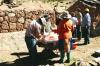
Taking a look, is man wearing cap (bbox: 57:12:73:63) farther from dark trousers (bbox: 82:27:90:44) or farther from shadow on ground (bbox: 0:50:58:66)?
dark trousers (bbox: 82:27:90:44)

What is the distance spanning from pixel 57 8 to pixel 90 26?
132 inches

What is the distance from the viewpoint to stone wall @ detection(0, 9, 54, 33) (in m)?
17.2

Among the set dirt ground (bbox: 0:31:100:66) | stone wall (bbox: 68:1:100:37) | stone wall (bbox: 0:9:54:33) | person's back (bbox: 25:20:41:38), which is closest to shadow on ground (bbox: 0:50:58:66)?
dirt ground (bbox: 0:31:100:66)

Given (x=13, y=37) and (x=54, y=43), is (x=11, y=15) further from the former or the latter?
(x=54, y=43)

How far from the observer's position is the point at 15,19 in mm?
17391

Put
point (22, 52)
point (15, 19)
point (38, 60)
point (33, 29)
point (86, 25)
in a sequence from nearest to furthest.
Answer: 1. point (33, 29)
2. point (38, 60)
3. point (22, 52)
4. point (86, 25)
5. point (15, 19)

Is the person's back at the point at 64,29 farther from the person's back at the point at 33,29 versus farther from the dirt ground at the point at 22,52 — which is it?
the dirt ground at the point at 22,52

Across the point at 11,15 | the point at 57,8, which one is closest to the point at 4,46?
the point at 11,15

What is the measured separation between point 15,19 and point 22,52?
316 cm

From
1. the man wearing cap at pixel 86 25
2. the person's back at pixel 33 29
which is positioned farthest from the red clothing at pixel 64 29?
the man wearing cap at pixel 86 25

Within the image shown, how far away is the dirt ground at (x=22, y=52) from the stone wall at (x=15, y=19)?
574 mm

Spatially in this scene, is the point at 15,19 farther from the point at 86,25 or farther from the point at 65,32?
the point at 65,32

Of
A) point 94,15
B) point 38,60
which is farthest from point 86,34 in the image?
point 38,60

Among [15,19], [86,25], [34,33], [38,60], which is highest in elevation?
[34,33]
